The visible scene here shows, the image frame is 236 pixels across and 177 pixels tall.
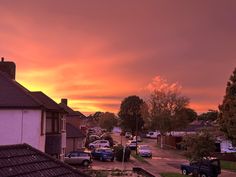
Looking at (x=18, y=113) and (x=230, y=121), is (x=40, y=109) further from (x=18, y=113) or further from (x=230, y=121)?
(x=230, y=121)

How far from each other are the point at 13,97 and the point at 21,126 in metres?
2.26

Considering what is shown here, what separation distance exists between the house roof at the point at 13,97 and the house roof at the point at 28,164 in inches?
816

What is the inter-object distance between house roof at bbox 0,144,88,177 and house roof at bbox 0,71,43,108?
20.7 meters

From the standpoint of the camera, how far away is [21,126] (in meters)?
29.6

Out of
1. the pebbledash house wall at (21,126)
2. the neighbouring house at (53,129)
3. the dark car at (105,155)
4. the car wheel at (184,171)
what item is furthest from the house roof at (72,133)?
the pebbledash house wall at (21,126)

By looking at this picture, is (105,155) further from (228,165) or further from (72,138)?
(228,165)

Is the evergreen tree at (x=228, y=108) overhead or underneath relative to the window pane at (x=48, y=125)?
overhead

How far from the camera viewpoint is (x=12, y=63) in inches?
1332

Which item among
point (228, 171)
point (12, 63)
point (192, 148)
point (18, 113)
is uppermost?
point (12, 63)

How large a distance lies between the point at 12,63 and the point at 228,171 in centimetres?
2685

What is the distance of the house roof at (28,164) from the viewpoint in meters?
7.91

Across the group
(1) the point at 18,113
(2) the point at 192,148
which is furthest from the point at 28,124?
(2) the point at 192,148

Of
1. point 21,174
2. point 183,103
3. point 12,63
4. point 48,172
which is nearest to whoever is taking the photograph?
point 21,174

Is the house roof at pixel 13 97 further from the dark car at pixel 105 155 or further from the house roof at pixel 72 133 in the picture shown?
the house roof at pixel 72 133
